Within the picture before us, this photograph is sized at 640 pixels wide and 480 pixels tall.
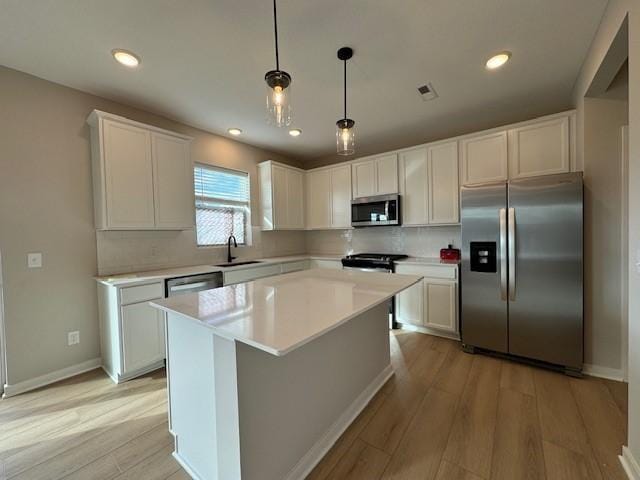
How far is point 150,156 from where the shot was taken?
110 inches

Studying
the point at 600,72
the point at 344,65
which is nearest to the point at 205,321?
the point at 344,65

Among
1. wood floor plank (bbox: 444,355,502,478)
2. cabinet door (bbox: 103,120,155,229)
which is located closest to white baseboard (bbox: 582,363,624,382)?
wood floor plank (bbox: 444,355,502,478)

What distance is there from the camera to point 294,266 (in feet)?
13.8

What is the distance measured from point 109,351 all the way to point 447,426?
9.56ft

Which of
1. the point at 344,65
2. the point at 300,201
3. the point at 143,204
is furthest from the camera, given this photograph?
the point at 300,201

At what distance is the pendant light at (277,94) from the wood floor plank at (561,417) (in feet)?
8.35

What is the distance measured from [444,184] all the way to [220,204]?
3011 mm

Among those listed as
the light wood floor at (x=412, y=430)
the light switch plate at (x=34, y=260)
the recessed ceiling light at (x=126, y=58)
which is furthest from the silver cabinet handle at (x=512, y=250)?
the light switch plate at (x=34, y=260)

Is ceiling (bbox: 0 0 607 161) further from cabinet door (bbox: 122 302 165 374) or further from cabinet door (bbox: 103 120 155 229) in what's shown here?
cabinet door (bbox: 122 302 165 374)

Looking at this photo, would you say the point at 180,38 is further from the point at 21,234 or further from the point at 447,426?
the point at 447,426

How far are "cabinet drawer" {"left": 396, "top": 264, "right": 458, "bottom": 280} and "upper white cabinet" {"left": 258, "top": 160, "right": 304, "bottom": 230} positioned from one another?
194cm

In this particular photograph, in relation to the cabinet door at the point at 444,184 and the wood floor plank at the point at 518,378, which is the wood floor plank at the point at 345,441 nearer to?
the wood floor plank at the point at 518,378

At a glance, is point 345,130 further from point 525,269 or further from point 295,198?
point 295,198

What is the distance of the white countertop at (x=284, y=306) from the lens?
3.34ft
